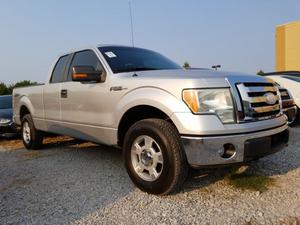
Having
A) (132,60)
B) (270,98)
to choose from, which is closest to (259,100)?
(270,98)

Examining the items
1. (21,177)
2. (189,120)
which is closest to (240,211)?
(189,120)

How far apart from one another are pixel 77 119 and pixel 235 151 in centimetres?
249

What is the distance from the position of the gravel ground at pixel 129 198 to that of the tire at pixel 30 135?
49.2 inches

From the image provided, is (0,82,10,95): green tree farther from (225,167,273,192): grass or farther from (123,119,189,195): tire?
(225,167,273,192): grass

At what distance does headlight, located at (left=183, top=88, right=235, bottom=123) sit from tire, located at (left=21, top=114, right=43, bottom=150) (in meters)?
4.05

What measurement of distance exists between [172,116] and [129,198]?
100cm

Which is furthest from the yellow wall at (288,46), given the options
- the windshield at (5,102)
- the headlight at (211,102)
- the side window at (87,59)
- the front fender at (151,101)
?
the headlight at (211,102)

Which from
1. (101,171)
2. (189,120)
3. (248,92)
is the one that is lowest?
(101,171)

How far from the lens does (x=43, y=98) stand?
5863 millimetres

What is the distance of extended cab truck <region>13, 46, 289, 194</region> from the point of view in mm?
3186

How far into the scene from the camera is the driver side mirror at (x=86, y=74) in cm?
413

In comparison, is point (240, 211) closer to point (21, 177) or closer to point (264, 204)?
A: point (264, 204)

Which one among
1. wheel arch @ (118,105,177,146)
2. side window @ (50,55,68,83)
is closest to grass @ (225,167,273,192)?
wheel arch @ (118,105,177,146)

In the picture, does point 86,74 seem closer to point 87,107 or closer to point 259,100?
point 87,107
